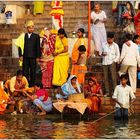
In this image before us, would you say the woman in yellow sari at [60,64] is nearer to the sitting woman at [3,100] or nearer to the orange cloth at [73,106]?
the sitting woman at [3,100]

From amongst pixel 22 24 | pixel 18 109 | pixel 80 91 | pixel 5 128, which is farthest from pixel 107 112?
pixel 22 24

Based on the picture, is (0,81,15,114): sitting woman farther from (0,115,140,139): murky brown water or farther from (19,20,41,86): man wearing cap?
(19,20,41,86): man wearing cap

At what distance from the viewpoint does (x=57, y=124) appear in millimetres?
12836

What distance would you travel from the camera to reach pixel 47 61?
15.8m

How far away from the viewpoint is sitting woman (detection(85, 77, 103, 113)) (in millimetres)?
14305

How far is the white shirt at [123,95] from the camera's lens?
1391cm

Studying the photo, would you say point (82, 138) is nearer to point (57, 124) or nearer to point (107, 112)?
point (57, 124)

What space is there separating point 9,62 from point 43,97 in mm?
2990

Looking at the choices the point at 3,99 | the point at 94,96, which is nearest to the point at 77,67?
the point at 94,96

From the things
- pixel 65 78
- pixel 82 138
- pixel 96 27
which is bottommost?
pixel 82 138

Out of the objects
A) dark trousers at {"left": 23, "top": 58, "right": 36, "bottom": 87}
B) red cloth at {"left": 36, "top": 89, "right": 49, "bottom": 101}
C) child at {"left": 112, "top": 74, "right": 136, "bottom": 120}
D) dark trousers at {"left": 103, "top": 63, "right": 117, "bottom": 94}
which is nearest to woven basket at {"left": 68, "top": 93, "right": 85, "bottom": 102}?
red cloth at {"left": 36, "top": 89, "right": 49, "bottom": 101}

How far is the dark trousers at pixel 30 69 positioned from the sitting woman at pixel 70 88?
1285 mm

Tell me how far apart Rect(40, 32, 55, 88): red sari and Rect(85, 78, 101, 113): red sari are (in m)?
1.35

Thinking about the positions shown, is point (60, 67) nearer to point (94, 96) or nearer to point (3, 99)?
point (94, 96)
